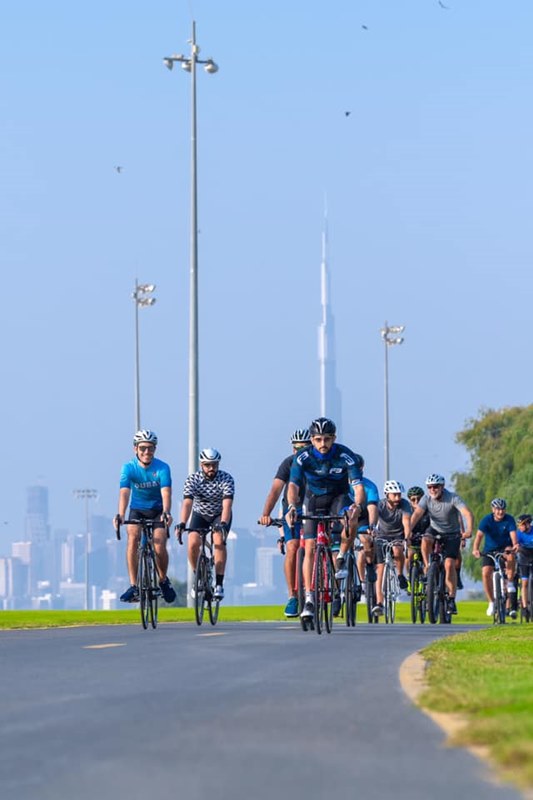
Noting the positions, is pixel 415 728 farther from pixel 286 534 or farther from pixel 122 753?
A: pixel 286 534

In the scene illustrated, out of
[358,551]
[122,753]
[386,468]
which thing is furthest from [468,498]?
[122,753]

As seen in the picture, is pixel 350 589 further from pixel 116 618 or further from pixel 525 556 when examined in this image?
pixel 116 618

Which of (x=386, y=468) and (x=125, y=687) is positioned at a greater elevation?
(x=386, y=468)

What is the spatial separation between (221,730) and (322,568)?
9.78m

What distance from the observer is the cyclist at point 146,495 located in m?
21.7

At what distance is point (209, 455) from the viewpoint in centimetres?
2152

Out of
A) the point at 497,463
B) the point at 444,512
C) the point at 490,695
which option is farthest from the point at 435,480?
the point at 497,463

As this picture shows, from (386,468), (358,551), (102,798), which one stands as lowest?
(102,798)

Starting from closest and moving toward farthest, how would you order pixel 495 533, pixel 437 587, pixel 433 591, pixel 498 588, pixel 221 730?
pixel 221 730
pixel 433 591
pixel 437 587
pixel 498 588
pixel 495 533

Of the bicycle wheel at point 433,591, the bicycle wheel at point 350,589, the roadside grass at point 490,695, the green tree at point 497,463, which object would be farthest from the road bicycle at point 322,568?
the green tree at point 497,463

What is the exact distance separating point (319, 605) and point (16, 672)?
5969 mm

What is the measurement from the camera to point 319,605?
63.4 feet

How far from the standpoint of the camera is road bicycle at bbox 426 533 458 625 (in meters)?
25.9

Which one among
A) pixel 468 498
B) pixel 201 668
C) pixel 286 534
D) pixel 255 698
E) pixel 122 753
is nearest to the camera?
pixel 122 753
